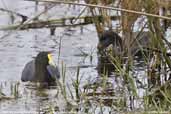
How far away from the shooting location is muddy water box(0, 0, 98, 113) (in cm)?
649

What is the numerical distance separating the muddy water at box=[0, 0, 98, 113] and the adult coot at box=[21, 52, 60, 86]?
0.13 m

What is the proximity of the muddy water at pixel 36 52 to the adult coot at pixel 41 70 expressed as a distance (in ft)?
0.42

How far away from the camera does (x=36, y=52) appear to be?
389 inches

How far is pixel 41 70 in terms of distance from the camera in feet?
29.0

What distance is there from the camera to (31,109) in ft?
20.1

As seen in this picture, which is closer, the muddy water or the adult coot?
the muddy water

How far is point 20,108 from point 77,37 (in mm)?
Answer: 4687

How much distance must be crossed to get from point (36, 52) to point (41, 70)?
42.2 inches

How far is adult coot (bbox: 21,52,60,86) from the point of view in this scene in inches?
326

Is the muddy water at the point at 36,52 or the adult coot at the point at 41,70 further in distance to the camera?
the adult coot at the point at 41,70

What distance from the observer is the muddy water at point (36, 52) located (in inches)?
255

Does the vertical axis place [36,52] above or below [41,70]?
above

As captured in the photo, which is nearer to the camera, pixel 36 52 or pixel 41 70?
pixel 41 70

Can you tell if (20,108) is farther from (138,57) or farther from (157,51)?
(138,57)
